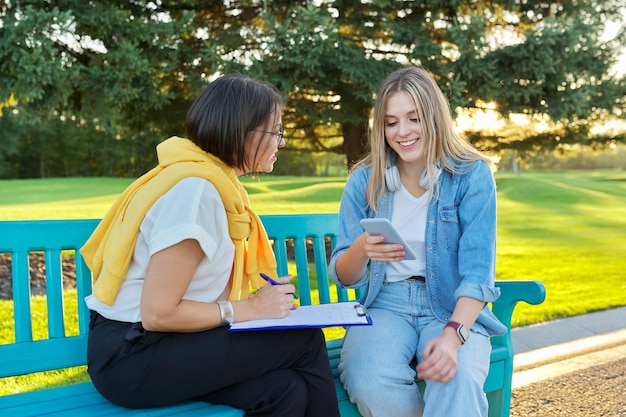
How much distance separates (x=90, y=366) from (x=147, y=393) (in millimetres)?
260

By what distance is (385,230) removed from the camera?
232 centimetres

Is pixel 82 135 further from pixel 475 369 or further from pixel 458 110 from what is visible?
pixel 475 369

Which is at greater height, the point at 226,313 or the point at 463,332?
the point at 226,313

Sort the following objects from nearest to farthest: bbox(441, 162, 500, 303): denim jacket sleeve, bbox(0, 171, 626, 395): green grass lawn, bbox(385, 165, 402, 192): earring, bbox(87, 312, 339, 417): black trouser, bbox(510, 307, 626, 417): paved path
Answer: bbox(87, 312, 339, 417): black trouser
bbox(441, 162, 500, 303): denim jacket sleeve
bbox(385, 165, 402, 192): earring
bbox(510, 307, 626, 417): paved path
bbox(0, 171, 626, 395): green grass lawn

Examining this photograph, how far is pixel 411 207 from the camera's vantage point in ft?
9.13

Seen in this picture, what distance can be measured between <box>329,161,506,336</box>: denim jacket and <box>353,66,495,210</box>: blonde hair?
6 cm

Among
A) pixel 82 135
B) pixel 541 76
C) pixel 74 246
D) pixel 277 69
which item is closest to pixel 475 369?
pixel 74 246

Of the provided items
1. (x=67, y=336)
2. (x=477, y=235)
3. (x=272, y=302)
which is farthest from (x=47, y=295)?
(x=477, y=235)

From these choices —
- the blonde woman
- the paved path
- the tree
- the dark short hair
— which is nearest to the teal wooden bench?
the blonde woman

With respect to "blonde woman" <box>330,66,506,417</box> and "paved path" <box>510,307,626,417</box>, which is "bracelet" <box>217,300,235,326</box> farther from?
"paved path" <box>510,307,626,417</box>

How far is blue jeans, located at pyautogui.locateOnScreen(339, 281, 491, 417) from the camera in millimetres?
2285

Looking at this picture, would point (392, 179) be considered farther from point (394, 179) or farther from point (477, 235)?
point (477, 235)

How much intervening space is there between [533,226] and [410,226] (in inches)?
527

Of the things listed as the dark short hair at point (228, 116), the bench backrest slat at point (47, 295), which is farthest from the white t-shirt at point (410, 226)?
the bench backrest slat at point (47, 295)
